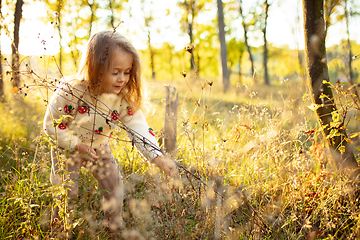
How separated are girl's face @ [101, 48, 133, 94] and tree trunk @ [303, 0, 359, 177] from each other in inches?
56.9

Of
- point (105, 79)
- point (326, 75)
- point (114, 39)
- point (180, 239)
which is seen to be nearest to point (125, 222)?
point (180, 239)

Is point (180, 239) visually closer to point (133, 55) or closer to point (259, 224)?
point (259, 224)

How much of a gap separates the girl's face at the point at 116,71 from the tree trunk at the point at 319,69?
4.74 feet

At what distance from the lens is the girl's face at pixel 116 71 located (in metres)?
1.77

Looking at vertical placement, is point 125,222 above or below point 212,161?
below

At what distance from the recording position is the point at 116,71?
71.2 inches

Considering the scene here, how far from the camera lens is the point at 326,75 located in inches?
73.6

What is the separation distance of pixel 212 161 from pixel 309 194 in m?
0.92

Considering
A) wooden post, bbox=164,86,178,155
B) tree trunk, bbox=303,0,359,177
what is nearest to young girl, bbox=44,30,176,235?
wooden post, bbox=164,86,178,155

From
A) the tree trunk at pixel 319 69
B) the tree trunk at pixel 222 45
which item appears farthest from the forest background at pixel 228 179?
the tree trunk at pixel 222 45

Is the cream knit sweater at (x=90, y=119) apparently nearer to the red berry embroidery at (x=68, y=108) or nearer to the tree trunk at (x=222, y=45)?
the red berry embroidery at (x=68, y=108)

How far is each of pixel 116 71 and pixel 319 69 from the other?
5.28 feet

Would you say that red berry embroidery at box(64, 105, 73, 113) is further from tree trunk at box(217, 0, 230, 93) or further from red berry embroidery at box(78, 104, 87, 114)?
tree trunk at box(217, 0, 230, 93)

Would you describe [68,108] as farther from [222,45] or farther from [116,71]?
[222,45]
